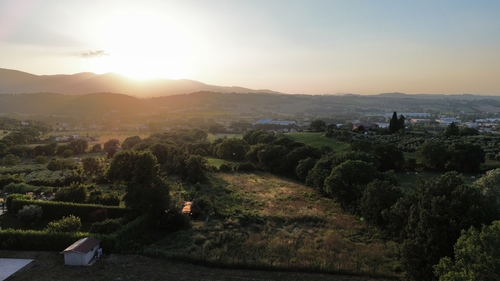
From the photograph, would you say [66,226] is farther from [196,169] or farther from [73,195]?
[196,169]

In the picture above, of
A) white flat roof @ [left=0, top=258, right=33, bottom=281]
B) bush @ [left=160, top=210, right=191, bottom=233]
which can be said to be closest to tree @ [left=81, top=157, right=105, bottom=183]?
bush @ [left=160, top=210, right=191, bottom=233]

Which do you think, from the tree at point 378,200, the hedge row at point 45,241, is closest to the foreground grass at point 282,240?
the tree at point 378,200

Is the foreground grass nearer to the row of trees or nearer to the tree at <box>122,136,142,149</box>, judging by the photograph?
the row of trees

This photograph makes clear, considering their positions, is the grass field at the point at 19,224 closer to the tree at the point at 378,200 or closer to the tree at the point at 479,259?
the tree at the point at 378,200

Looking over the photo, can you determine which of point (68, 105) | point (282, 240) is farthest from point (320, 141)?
point (68, 105)

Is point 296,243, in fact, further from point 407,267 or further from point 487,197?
point 487,197
